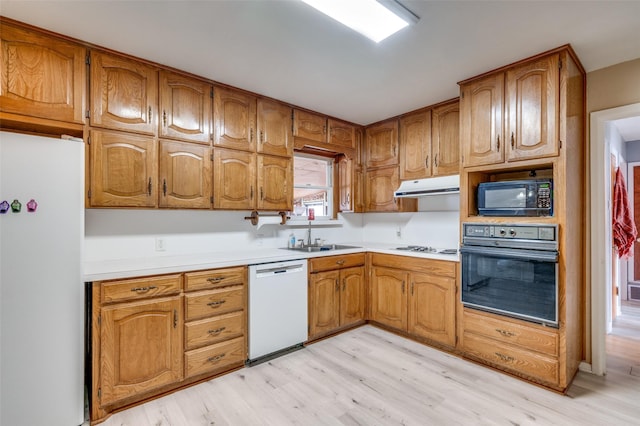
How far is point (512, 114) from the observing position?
7.91 ft

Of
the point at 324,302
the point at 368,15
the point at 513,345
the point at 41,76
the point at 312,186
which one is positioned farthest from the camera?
the point at 312,186

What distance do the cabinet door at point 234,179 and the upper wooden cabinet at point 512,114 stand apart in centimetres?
196

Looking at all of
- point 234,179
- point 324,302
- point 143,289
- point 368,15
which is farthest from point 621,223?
point 143,289

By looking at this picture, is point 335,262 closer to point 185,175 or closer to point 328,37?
point 185,175

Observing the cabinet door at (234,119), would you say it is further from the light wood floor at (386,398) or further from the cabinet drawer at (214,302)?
the light wood floor at (386,398)

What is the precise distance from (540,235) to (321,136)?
7.57 feet

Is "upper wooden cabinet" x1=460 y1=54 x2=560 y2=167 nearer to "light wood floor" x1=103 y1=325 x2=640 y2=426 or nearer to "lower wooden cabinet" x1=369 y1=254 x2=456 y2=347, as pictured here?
"lower wooden cabinet" x1=369 y1=254 x2=456 y2=347

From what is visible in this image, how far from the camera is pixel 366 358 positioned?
9.00ft

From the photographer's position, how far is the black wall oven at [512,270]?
220cm

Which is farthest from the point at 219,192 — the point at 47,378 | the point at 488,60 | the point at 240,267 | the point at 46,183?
the point at 488,60

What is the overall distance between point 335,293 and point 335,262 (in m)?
0.32

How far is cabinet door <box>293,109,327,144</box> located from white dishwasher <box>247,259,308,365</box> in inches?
54.4

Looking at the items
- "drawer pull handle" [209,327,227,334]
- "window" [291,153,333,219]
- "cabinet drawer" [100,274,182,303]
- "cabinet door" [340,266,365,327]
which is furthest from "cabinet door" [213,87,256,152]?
"cabinet door" [340,266,365,327]

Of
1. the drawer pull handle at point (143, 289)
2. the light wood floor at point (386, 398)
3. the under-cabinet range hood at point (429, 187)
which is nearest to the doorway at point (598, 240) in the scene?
the light wood floor at point (386, 398)
